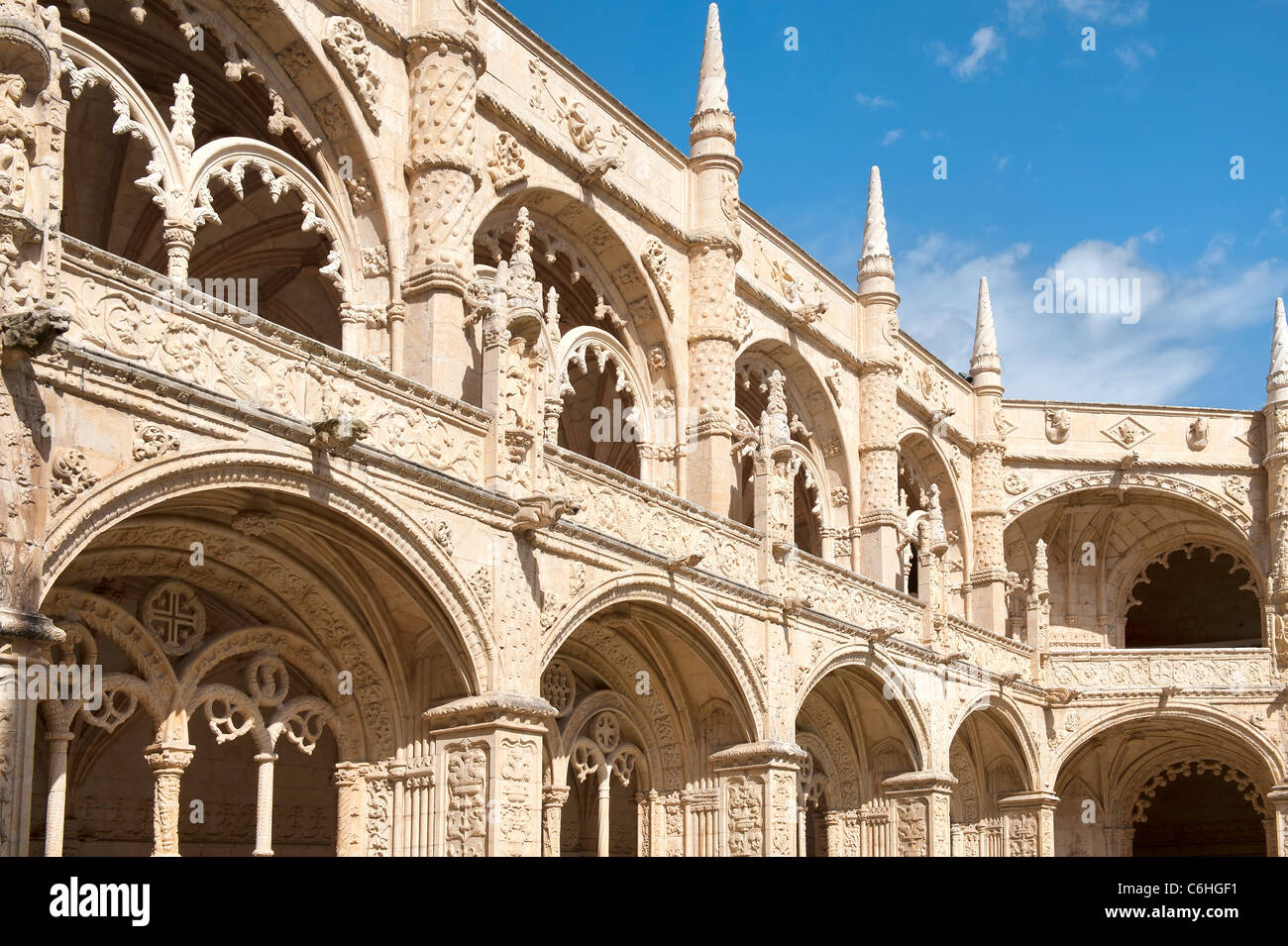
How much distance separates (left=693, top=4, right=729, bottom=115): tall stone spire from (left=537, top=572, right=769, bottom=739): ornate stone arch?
6834mm

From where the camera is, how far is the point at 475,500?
12.1m

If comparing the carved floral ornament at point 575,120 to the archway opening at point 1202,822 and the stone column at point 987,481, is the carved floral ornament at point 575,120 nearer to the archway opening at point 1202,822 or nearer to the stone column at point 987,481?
the stone column at point 987,481

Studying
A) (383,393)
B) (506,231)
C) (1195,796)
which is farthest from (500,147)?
(1195,796)

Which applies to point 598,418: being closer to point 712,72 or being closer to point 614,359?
point 614,359

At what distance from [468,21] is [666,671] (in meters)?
6.65

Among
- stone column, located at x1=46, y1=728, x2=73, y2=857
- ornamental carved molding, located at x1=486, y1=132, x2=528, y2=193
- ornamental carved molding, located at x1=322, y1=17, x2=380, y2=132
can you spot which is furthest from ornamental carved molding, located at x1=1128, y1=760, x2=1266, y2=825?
stone column, located at x1=46, y1=728, x2=73, y2=857

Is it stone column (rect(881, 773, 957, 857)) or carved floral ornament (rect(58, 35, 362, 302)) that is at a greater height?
carved floral ornament (rect(58, 35, 362, 302))

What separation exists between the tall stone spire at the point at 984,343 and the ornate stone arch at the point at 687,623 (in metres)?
12.7

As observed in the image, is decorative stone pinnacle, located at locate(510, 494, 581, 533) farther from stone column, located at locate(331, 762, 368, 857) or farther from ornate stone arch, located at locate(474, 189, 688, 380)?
ornate stone arch, located at locate(474, 189, 688, 380)

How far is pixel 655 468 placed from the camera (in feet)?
59.4

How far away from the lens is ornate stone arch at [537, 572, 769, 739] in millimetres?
13195

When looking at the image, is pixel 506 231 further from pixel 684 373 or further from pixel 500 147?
pixel 684 373

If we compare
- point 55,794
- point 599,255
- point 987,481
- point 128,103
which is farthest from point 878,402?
point 55,794

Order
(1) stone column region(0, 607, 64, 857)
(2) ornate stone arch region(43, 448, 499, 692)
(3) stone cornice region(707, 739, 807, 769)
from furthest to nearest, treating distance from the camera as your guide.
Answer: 1. (3) stone cornice region(707, 739, 807, 769)
2. (2) ornate stone arch region(43, 448, 499, 692)
3. (1) stone column region(0, 607, 64, 857)
